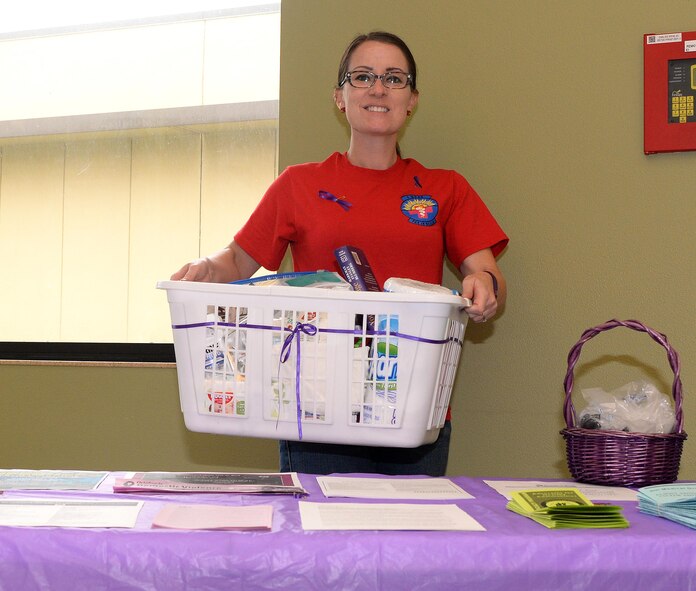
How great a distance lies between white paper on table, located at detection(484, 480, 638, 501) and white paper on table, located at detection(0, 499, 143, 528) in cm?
60

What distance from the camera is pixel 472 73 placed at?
2322 millimetres

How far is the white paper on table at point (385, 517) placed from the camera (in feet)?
3.42

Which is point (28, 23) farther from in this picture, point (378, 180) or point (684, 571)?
point (684, 571)

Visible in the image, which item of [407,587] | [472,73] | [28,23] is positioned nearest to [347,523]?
[407,587]

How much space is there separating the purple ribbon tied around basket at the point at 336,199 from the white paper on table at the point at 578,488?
0.74 meters

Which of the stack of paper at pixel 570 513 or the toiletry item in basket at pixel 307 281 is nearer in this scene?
the stack of paper at pixel 570 513

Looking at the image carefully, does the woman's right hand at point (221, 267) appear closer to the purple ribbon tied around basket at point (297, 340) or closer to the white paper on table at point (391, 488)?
the purple ribbon tied around basket at point (297, 340)

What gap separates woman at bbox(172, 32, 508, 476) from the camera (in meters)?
1.82

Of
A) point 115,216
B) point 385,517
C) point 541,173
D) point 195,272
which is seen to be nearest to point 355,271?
point 195,272

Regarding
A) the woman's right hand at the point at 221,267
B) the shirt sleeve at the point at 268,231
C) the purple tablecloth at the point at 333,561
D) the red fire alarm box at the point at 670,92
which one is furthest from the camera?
the red fire alarm box at the point at 670,92

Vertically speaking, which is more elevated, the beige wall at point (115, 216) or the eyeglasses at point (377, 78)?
the eyeglasses at point (377, 78)

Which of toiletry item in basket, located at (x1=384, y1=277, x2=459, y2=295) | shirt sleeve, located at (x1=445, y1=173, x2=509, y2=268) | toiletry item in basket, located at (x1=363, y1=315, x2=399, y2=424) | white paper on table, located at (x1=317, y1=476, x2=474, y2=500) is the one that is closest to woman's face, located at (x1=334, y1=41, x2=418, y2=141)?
shirt sleeve, located at (x1=445, y1=173, x2=509, y2=268)

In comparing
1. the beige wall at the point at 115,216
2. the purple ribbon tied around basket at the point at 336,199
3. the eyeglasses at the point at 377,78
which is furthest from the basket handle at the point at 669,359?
the beige wall at the point at 115,216

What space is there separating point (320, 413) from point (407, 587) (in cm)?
41
